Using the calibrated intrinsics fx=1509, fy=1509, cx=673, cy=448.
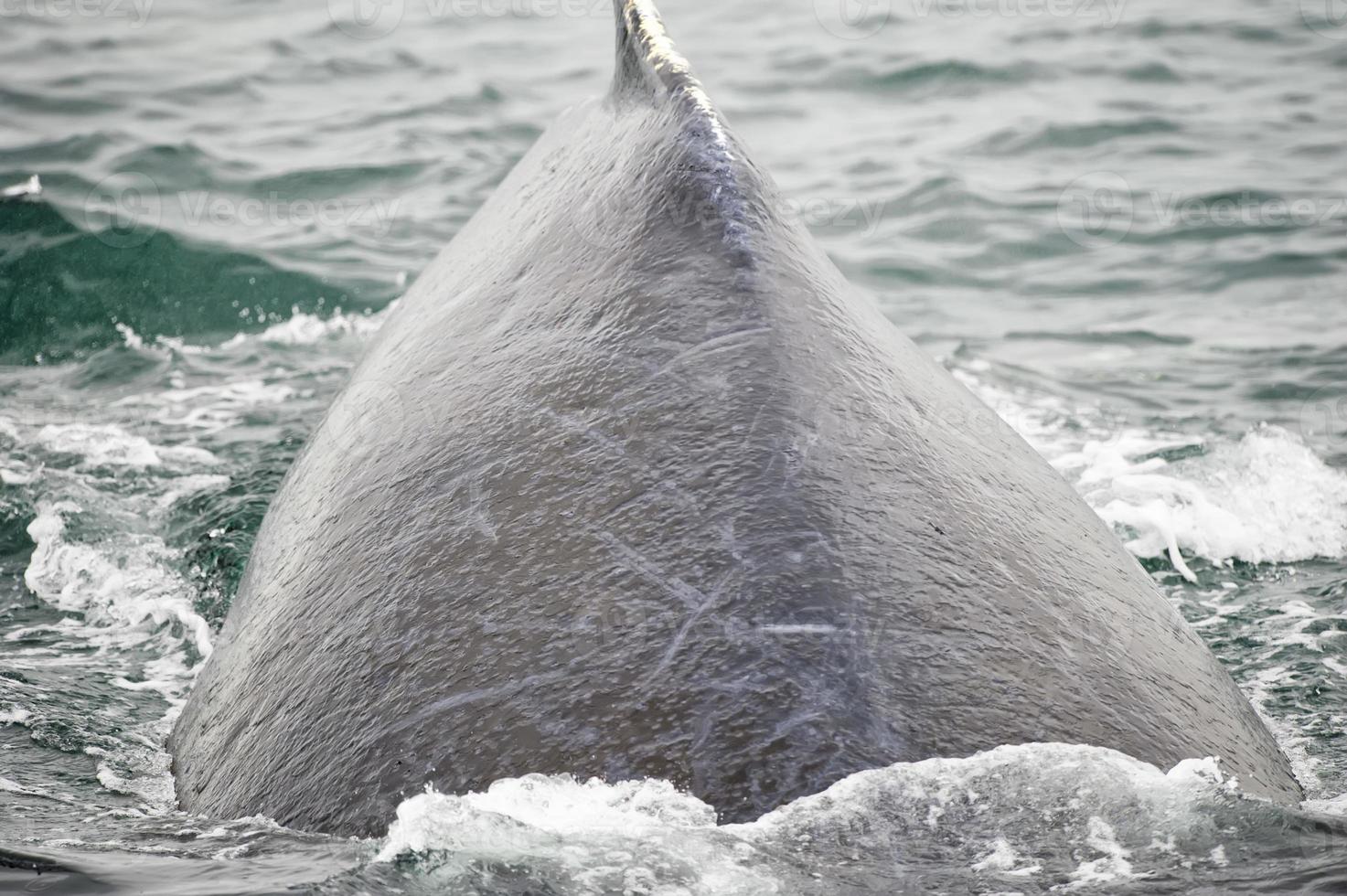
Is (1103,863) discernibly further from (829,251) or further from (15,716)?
(829,251)

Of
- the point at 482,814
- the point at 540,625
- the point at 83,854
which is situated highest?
the point at 540,625

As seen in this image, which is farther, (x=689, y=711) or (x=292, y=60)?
(x=292, y=60)

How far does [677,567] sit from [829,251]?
9.76 meters

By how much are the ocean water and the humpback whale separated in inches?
5.1

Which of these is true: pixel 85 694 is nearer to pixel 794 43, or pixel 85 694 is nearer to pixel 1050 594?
pixel 1050 594

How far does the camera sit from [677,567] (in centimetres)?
318

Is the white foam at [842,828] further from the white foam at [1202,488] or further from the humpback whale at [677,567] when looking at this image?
the white foam at [1202,488]

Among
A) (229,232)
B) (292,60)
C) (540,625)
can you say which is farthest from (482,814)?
(292,60)

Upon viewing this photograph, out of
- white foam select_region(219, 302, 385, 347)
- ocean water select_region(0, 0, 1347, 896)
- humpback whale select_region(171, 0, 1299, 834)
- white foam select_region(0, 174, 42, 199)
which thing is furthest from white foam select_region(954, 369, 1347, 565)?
white foam select_region(0, 174, 42, 199)

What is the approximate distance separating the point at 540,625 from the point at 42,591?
3.60 meters

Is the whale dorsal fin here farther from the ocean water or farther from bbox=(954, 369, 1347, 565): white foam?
bbox=(954, 369, 1347, 565): white foam

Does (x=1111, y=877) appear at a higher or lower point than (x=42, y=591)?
higher

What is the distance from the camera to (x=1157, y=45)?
17375 mm

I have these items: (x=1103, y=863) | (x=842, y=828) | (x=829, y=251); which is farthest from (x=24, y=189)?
(x=1103, y=863)
